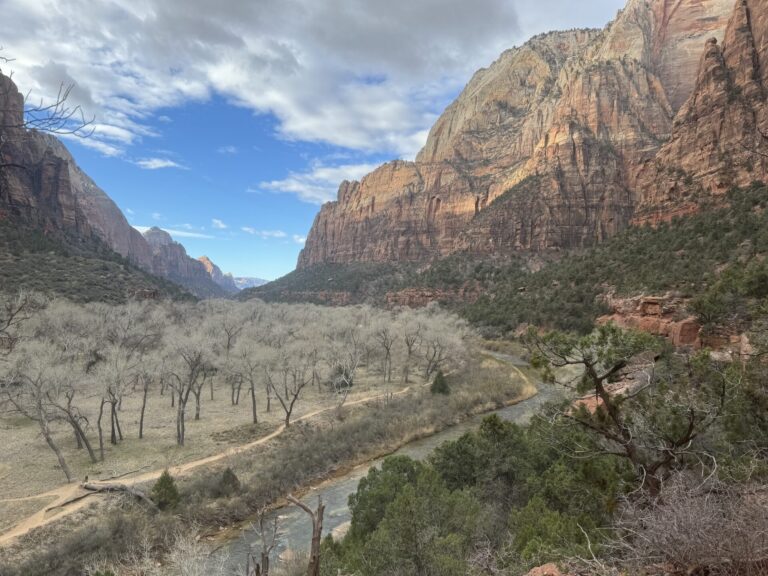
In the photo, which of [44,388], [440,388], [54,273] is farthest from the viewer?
[54,273]

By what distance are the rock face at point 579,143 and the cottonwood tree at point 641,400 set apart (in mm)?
51596

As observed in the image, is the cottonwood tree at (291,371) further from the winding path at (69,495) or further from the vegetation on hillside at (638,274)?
the vegetation on hillside at (638,274)

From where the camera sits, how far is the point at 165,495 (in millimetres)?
19281

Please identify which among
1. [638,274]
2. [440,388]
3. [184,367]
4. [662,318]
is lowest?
[440,388]

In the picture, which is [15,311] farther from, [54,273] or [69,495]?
[54,273]

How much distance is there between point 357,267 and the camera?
153250 millimetres

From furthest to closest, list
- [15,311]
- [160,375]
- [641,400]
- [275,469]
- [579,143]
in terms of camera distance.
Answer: [579,143] → [160,375] → [275,469] → [641,400] → [15,311]

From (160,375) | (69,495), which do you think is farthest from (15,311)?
(160,375)

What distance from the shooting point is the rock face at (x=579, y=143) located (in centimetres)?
5812

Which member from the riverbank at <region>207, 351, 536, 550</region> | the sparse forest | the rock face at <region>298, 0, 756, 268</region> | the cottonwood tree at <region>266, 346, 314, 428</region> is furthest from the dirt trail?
the rock face at <region>298, 0, 756, 268</region>

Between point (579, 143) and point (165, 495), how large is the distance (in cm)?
11154

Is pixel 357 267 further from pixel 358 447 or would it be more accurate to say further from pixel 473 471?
pixel 473 471

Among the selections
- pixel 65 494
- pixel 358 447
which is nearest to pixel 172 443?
pixel 65 494

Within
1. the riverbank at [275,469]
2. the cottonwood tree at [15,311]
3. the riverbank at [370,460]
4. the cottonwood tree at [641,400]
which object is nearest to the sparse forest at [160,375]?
the riverbank at [275,469]
